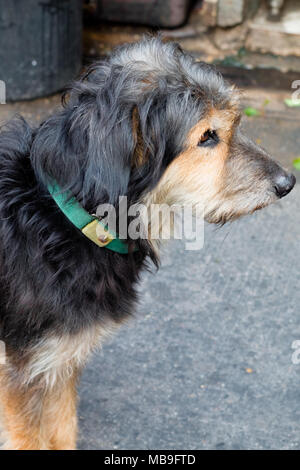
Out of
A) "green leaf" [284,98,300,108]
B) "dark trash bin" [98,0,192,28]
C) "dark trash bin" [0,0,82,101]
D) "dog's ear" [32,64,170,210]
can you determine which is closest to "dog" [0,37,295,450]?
"dog's ear" [32,64,170,210]

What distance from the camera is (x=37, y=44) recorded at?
4887mm

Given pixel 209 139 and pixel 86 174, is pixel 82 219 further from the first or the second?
pixel 209 139

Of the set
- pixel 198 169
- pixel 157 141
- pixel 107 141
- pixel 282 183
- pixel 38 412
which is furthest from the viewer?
pixel 38 412

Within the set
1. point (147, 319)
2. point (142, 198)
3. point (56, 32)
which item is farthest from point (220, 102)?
point (56, 32)

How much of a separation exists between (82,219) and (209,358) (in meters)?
1.33

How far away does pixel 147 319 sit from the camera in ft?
11.4

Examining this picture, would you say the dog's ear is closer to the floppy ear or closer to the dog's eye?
the floppy ear

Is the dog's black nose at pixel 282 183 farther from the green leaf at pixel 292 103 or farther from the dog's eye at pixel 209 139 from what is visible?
the green leaf at pixel 292 103

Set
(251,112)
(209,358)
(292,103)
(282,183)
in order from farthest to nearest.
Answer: (292,103)
(251,112)
(209,358)
(282,183)

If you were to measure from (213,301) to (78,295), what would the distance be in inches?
55.4

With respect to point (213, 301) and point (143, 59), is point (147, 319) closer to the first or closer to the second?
point (213, 301)

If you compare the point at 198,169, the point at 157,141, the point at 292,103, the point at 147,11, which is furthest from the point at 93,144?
the point at 147,11

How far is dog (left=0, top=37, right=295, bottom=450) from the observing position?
6.77ft

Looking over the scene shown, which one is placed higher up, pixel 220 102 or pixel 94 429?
pixel 220 102
